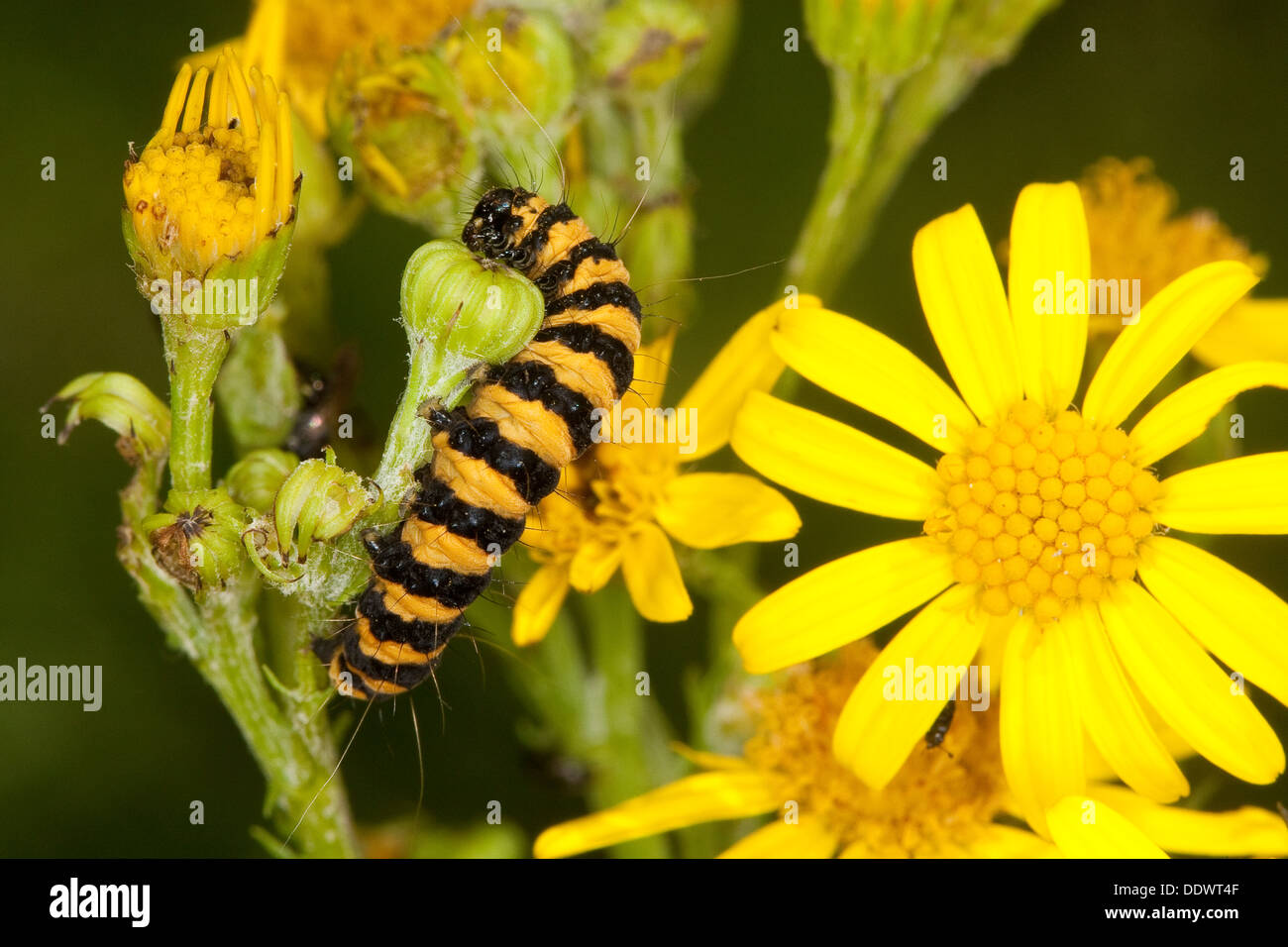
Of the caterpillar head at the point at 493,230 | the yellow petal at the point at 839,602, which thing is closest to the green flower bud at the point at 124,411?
the caterpillar head at the point at 493,230

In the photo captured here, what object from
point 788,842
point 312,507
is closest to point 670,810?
point 788,842

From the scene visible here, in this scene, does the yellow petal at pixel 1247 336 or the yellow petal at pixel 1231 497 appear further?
the yellow petal at pixel 1247 336

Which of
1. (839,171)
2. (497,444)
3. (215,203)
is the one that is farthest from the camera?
(839,171)

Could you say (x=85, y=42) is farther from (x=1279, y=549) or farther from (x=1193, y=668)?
(x=1279, y=549)

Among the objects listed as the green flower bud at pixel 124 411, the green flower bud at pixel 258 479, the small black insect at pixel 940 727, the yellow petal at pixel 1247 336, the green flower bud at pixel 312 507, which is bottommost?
the small black insect at pixel 940 727

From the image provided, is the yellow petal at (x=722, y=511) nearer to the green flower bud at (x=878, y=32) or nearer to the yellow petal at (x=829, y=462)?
the yellow petal at (x=829, y=462)

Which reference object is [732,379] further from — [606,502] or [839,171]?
[839,171]
